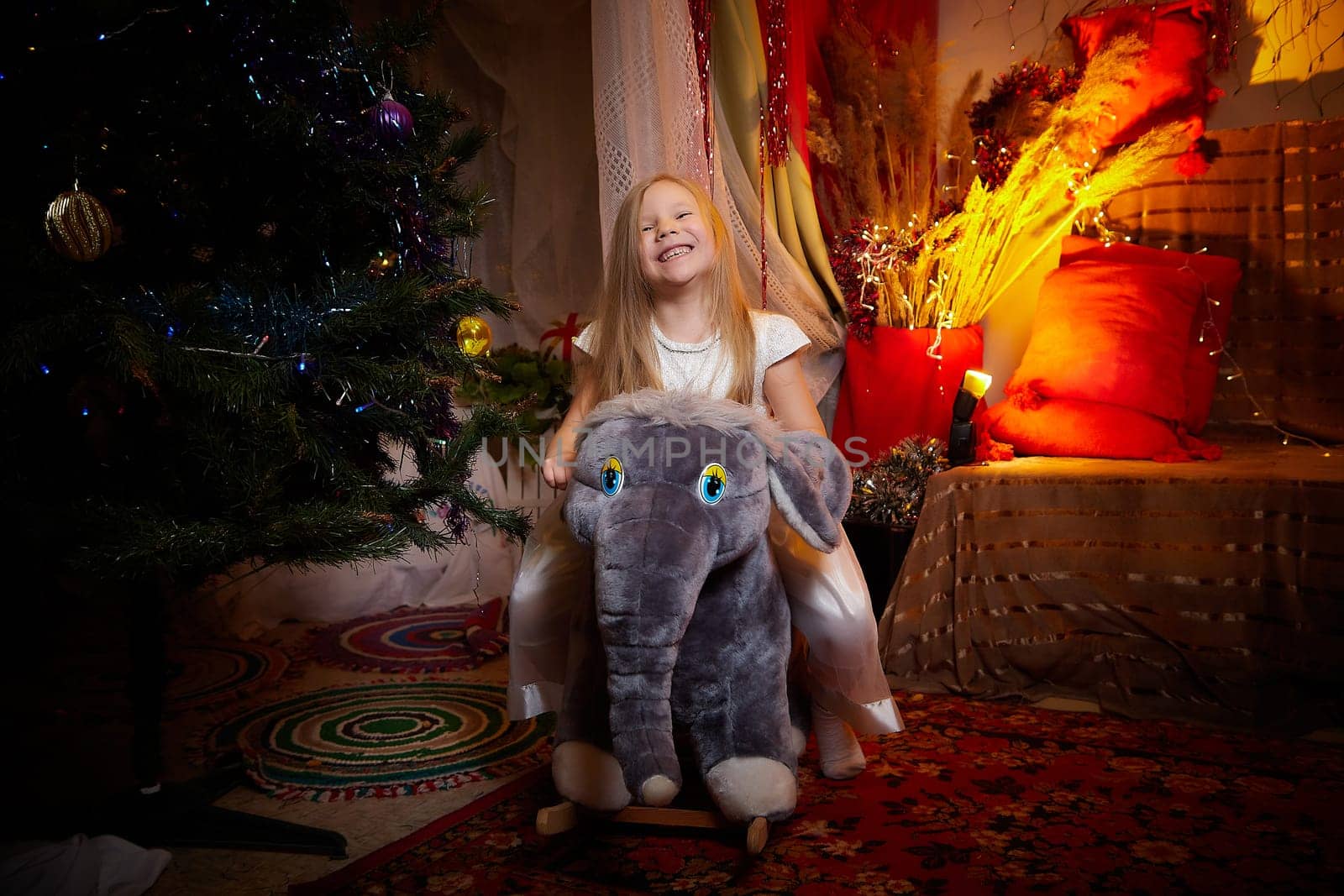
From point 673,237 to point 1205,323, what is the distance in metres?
1.61

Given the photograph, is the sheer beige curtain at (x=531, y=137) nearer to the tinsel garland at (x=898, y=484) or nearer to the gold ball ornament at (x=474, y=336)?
the gold ball ornament at (x=474, y=336)

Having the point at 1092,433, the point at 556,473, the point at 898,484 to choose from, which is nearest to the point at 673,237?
the point at 556,473

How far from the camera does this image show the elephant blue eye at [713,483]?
4.08 ft

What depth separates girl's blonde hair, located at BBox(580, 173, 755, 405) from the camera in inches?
64.9

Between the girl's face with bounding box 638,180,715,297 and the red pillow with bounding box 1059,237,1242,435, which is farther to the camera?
the red pillow with bounding box 1059,237,1242,435

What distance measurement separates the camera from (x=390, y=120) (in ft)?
4.83

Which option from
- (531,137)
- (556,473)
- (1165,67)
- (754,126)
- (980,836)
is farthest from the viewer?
(531,137)

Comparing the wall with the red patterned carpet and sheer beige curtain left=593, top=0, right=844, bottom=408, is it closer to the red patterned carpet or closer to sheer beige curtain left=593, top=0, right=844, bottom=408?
sheer beige curtain left=593, top=0, right=844, bottom=408

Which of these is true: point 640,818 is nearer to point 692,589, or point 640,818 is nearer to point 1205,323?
point 692,589

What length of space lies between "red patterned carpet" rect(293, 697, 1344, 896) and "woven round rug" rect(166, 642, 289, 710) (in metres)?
0.85

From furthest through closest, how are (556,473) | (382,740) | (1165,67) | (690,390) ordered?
(1165,67), (382,740), (690,390), (556,473)

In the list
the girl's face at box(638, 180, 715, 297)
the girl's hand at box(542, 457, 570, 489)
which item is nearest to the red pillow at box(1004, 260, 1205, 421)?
the girl's face at box(638, 180, 715, 297)

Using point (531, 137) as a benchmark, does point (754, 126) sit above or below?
below

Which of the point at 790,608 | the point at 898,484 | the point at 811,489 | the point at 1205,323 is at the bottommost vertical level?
the point at 790,608
